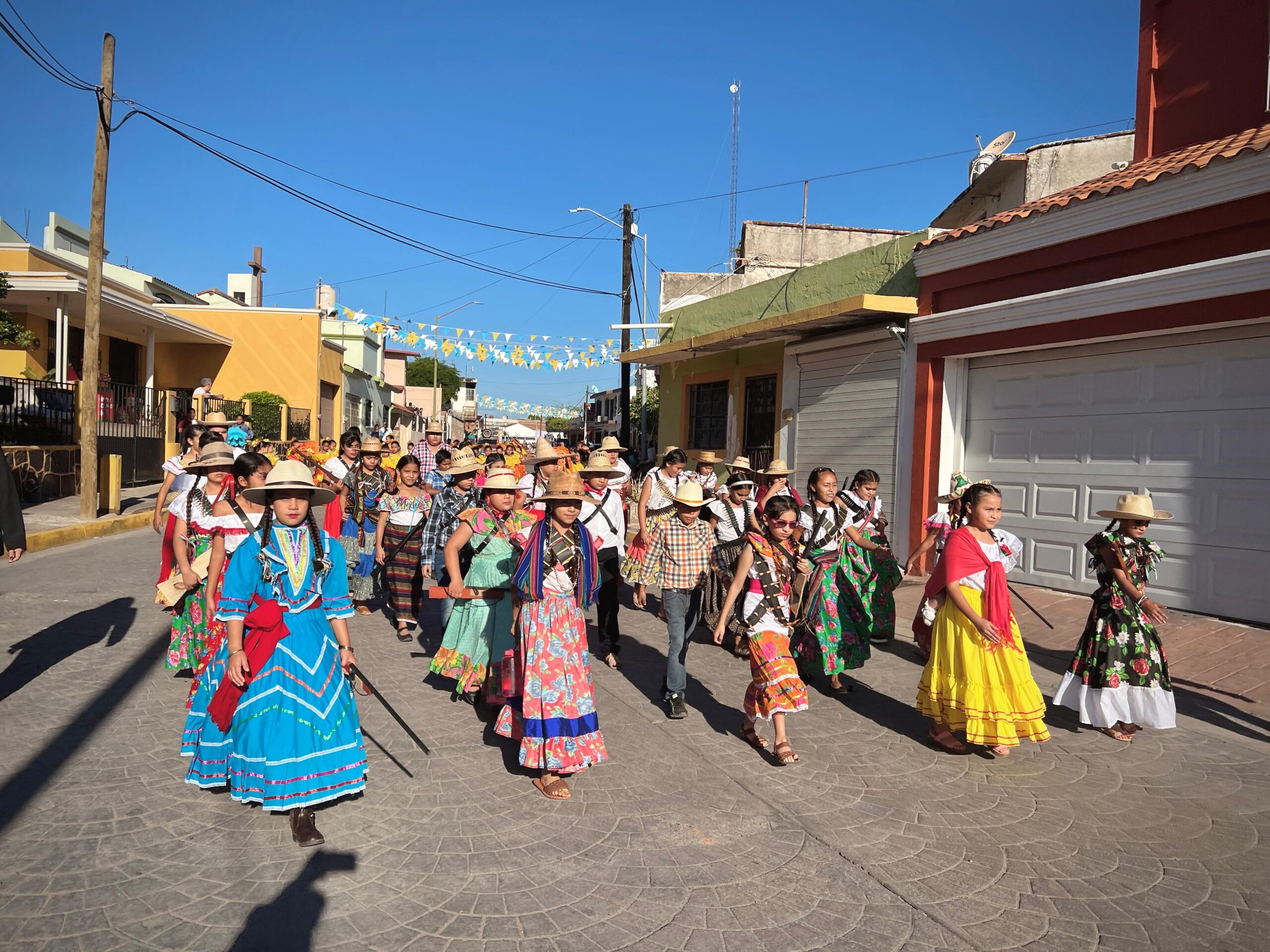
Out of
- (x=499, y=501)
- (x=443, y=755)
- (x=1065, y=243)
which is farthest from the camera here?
(x=1065, y=243)

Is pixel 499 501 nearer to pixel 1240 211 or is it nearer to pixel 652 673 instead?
pixel 652 673

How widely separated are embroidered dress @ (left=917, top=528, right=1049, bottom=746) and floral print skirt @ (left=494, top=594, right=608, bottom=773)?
7.02 feet

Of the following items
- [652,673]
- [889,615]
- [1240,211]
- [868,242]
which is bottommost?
[652,673]

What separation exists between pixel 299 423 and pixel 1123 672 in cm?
2774

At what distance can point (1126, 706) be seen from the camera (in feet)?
18.4

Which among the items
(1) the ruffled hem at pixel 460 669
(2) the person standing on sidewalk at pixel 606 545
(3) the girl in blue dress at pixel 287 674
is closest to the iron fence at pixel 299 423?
(2) the person standing on sidewalk at pixel 606 545

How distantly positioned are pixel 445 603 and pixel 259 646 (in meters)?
3.37

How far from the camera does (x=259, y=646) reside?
381 centimetres

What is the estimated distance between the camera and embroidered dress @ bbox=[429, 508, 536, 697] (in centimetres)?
556

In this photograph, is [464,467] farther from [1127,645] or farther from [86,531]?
[86,531]

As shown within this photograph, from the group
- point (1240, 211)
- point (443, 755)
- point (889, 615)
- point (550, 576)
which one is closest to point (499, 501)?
point (550, 576)

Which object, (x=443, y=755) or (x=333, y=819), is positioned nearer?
(x=333, y=819)

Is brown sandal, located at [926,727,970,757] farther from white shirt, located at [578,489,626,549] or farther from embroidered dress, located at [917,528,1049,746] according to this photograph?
white shirt, located at [578,489,626,549]

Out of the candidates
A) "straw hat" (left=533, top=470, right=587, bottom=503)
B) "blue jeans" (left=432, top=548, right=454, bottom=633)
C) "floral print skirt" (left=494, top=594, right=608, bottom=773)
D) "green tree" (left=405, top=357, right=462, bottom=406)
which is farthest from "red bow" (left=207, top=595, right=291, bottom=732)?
"green tree" (left=405, top=357, right=462, bottom=406)
